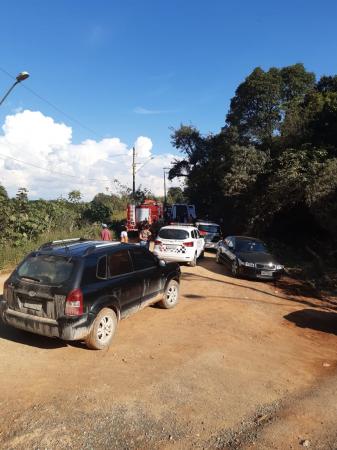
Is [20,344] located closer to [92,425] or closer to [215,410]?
[92,425]

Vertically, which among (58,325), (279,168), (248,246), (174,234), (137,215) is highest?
(279,168)

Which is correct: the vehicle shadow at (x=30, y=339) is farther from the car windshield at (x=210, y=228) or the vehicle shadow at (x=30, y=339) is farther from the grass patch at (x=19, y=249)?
the car windshield at (x=210, y=228)

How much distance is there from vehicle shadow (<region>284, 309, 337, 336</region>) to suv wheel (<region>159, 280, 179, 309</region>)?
276 centimetres

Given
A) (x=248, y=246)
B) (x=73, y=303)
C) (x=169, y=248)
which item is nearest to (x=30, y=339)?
(x=73, y=303)

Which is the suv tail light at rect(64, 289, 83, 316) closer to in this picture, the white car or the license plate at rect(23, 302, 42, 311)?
the license plate at rect(23, 302, 42, 311)

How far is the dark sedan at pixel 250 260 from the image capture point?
1313 cm

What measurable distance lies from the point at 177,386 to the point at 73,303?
1.99 metres

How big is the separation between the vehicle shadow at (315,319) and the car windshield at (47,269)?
5597mm

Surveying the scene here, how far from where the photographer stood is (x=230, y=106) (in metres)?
37.2

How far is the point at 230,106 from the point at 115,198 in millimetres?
14647

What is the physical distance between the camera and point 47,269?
631cm

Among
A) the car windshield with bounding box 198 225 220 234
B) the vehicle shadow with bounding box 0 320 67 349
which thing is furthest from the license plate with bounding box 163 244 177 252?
the vehicle shadow with bounding box 0 320 67 349

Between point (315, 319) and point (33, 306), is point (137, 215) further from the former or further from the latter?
point (33, 306)

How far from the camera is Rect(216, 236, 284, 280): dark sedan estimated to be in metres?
13.1
